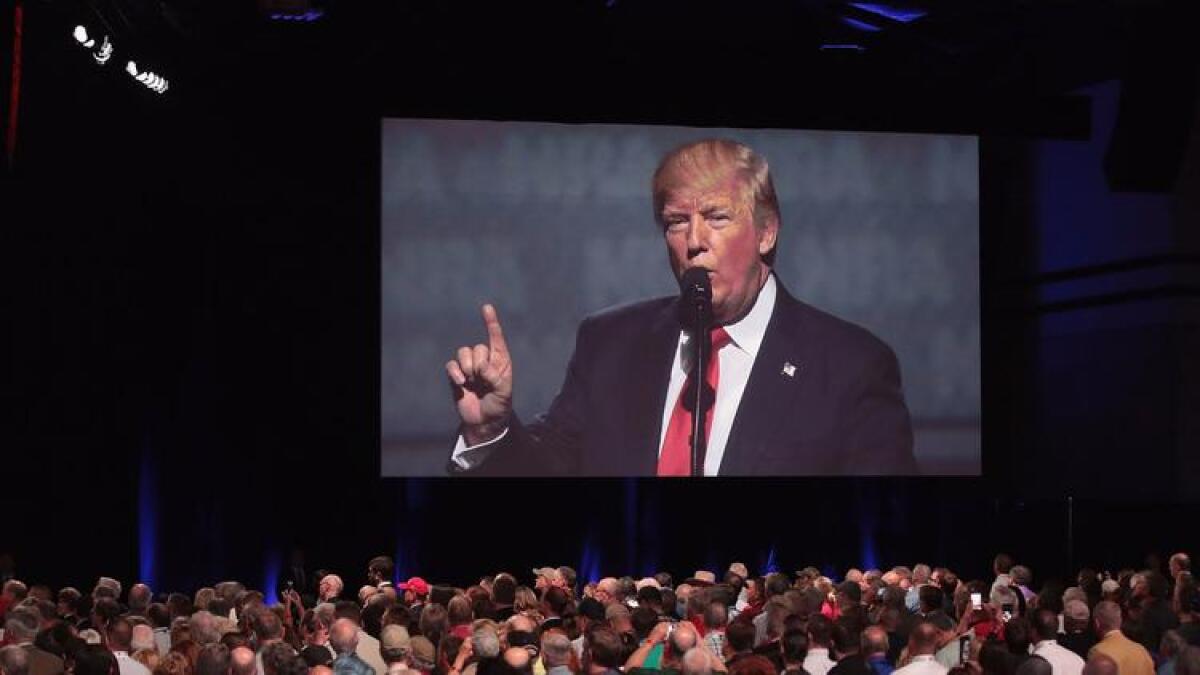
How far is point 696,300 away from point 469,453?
8.05ft

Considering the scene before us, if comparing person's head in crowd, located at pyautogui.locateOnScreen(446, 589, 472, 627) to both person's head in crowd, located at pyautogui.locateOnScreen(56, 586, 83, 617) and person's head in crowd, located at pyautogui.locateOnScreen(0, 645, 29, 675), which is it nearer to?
person's head in crowd, located at pyautogui.locateOnScreen(0, 645, 29, 675)

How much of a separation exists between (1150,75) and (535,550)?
715 centimetres

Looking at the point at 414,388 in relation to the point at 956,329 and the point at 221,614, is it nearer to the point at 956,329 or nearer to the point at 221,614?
the point at 956,329

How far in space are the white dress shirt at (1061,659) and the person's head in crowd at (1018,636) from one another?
0.10 metres

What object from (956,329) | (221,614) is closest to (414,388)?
(956,329)

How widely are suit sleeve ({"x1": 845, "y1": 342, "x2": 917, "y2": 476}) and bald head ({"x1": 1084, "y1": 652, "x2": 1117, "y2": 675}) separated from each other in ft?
32.6

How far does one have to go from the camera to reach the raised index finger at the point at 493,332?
55.8 feet

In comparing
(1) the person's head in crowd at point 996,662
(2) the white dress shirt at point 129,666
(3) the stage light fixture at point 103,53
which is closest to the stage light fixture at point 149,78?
(3) the stage light fixture at point 103,53

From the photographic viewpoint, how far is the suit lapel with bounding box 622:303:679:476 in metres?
17.0

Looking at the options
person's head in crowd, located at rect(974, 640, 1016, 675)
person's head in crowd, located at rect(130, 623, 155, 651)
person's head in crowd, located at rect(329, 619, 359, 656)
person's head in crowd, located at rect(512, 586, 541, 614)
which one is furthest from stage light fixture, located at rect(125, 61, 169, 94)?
person's head in crowd, located at rect(974, 640, 1016, 675)

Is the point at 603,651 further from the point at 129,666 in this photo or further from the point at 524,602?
the point at 524,602

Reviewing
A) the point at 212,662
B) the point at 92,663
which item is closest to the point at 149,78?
the point at 92,663

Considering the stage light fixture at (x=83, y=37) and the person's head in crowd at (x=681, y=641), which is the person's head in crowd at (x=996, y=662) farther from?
the stage light fixture at (x=83, y=37)

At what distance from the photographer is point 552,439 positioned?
16984mm
